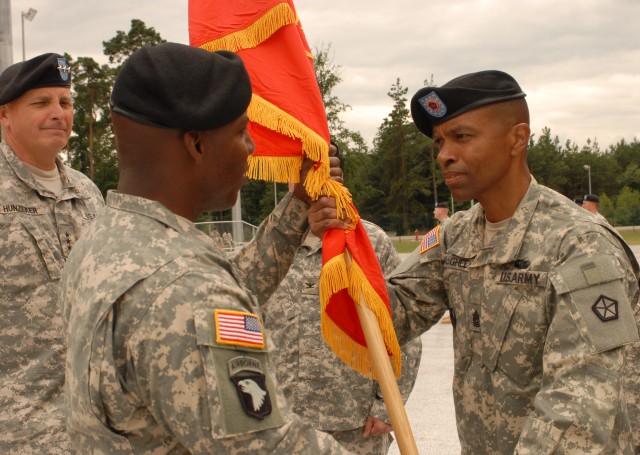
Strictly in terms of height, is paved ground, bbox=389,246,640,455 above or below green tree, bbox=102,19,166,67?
below

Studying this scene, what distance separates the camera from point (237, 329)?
1827 millimetres

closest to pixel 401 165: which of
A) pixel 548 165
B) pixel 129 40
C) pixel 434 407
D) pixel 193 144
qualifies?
pixel 548 165

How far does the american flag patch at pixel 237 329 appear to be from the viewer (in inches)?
70.8

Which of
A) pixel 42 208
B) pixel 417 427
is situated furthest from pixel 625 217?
pixel 42 208

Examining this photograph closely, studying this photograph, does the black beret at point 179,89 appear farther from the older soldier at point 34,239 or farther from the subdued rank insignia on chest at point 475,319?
the older soldier at point 34,239

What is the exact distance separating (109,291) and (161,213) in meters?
0.28

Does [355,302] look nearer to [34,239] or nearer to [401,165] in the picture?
[34,239]

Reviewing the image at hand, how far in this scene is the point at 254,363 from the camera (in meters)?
1.85

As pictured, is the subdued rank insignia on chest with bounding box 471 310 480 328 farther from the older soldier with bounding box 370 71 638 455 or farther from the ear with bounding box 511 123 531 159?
the ear with bounding box 511 123 531 159

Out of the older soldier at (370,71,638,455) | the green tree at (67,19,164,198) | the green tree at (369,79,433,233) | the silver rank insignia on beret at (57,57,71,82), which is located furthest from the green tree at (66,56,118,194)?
the older soldier at (370,71,638,455)

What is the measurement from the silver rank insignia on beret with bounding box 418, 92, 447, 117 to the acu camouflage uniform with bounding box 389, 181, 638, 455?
18.5 inches

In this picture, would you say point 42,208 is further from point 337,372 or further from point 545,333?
point 545,333

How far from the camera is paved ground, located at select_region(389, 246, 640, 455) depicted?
6.44 m

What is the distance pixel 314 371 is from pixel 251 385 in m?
2.60
